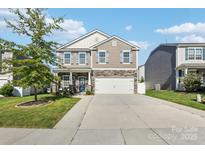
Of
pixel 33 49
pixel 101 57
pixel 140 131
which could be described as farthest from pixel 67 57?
pixel 140 131

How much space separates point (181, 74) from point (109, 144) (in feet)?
85.3

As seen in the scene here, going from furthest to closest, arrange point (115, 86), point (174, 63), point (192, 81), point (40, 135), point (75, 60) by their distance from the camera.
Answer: point (174, 63), point (75, 60), point (115, 86), point (192, 81), point (40, 135)

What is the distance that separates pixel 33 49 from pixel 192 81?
18.3 m

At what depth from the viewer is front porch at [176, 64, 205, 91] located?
2784cm

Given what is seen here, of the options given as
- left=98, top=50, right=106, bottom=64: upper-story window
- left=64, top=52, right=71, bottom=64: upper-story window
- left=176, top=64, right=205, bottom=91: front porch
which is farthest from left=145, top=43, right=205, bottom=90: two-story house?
left=64, top=52, right=71, bottom=64: upper-story window

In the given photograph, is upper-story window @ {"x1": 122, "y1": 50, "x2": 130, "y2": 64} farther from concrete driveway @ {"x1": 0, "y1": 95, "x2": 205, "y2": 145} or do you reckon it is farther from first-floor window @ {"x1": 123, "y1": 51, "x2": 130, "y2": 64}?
concrete driveway @ {"x1": 0, "y1": 95, "x2": 205, "y2": 145}

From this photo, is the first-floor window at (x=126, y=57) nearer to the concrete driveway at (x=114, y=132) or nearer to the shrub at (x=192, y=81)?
the shrub at (x=192, y=81)

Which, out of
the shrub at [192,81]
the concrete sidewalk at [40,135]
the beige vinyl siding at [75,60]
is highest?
the beige vinyl siding at [75,60]

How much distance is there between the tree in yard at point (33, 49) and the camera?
597 inches

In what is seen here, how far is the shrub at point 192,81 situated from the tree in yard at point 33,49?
16395 mm

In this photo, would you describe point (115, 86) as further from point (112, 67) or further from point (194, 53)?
point (194, 53)

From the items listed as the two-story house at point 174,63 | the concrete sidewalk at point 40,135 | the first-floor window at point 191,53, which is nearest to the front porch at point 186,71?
the two-story house at point 174,63

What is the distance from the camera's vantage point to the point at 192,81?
85.9 ft

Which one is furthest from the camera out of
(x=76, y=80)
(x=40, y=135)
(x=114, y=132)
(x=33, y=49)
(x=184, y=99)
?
(x=76, y=80)
